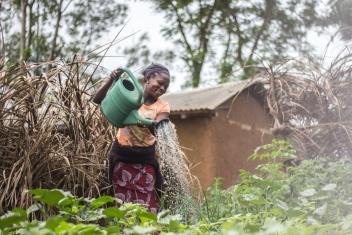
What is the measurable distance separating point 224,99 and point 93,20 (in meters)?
10.7

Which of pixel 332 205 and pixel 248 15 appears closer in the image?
pixel 332 205

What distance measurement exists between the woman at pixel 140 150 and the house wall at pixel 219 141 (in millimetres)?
4703

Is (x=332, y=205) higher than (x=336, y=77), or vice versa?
(x=336, y=77)

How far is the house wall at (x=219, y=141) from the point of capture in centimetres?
846

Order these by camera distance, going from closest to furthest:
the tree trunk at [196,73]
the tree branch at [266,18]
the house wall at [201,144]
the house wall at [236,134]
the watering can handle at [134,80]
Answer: the watering can handle at [134,80] < the house wall at [201,144] < the house wall at [236,134] < the tree trunk at [196,73] < the tree branch at [266,18]

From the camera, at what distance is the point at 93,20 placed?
1814 centimetres

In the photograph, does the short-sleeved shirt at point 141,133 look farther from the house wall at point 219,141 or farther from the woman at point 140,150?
the house wall at point 219,141

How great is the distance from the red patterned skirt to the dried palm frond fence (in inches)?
61.8

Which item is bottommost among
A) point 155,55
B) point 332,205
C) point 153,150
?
point 332,205

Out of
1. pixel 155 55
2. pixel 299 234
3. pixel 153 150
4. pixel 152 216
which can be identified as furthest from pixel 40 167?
pixel 155 55

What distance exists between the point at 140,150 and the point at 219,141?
5.25m

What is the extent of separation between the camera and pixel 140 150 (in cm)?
347

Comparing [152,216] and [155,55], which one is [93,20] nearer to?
[155,55]

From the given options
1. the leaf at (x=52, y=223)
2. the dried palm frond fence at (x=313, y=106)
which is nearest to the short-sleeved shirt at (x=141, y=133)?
the dried palm frond fence at (x=313, y=106)
